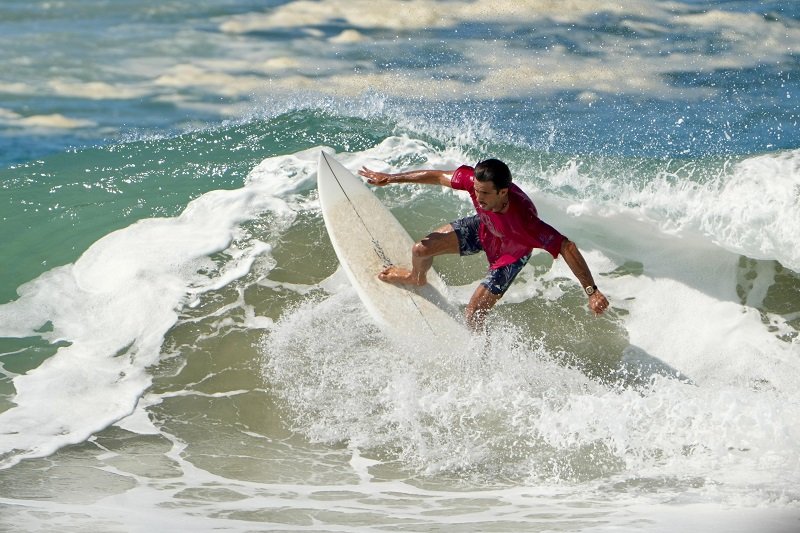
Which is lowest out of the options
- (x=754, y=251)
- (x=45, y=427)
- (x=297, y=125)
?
(x=45, y=427)

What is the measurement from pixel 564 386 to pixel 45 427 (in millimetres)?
3120

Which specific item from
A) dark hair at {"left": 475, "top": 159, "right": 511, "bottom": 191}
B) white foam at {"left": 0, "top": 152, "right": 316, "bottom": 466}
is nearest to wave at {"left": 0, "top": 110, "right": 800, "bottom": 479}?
white foam at {"left": 0, "top": 152, "right": 316, "bottom": 466}

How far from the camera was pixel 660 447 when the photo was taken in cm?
457

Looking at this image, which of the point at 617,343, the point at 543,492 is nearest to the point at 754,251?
the point at 617,343

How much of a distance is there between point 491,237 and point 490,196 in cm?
54

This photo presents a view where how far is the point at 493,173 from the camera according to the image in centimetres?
495

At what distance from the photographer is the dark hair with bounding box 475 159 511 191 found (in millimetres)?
4949

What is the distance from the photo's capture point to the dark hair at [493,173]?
16.2ft

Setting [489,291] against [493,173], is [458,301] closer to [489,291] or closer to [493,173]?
[489,291]

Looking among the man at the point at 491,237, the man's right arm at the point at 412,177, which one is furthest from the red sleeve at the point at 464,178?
the man's right arm at the point at 412,177

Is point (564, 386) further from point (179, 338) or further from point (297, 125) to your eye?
point (297, 125)

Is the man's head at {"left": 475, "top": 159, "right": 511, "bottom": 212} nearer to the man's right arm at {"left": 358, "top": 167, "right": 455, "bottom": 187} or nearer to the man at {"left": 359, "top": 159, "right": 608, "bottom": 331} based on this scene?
the man at {"left": 359, "top": 159, "right": 608, "bottom": 331}

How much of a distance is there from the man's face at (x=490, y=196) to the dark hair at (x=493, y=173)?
0.02 m

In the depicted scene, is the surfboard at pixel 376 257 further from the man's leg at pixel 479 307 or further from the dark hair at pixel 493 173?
the dark hair at pixel 493 173
